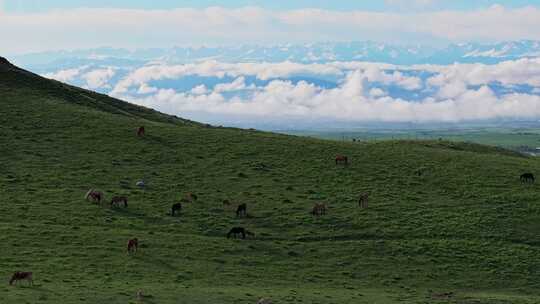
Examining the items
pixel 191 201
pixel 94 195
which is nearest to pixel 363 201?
pixel 191 201

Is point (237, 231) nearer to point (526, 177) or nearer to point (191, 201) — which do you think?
point (191, 201)

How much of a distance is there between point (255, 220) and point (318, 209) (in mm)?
5952

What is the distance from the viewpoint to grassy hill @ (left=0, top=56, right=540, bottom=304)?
44.5m

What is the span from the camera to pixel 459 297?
4531 cm

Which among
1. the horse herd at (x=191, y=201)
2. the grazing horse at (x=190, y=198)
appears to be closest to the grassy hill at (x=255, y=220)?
the horse herd at (x=191, y=201)

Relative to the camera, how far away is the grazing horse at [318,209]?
58844mm

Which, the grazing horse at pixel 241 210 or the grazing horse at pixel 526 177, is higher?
the grazing horse at pixel 526 177

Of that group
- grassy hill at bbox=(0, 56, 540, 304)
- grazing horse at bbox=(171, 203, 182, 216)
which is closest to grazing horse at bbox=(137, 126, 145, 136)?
grassy hill at bbox=(0, 56, 540, 304)

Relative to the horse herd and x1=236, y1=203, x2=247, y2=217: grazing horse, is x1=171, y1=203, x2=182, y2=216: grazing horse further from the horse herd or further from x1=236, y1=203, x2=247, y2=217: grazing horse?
x1=236, y1=203, x2=247, y2=217: grazing horse

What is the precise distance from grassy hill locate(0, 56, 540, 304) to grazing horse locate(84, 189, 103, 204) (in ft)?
2.57

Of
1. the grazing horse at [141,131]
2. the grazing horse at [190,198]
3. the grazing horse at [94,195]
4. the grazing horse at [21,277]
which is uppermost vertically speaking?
the grazing horse at [141,131]

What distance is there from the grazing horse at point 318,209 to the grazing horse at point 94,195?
62.2 feet

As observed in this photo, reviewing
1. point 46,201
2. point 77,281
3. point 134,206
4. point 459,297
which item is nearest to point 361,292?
point 459,297

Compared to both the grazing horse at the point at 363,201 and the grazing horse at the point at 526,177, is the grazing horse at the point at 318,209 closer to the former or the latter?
the grazing horse at the point at 363,201
